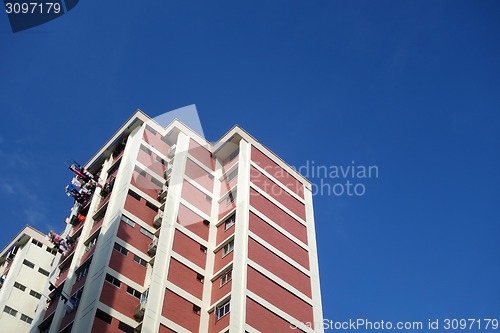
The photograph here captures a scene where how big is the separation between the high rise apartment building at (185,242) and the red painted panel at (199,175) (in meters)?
0.11

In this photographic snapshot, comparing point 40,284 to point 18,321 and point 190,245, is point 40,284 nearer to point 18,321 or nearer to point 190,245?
point 18,321

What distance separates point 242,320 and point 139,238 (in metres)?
8.53

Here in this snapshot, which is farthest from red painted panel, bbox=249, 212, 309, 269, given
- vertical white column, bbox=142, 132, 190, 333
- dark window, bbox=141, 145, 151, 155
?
dark window, bbox=141, 145, 151, 155

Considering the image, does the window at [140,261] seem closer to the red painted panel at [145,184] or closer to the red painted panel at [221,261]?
the red painted panel at [221,261]

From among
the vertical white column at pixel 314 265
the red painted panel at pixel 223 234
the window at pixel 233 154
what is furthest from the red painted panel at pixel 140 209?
the vertical white column at pixel 314 265

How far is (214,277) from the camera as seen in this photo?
34.9m

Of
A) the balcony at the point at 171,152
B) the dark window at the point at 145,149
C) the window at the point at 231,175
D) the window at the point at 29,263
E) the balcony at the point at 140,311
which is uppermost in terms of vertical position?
the balcony at the point at 171,152

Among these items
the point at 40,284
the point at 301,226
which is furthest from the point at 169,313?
the point at 40,284

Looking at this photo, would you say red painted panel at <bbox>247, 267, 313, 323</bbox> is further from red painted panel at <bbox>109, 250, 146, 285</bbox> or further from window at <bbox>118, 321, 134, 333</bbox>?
window at <bbox>118, 321, 134, 333</bbox>

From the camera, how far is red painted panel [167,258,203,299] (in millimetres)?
33156

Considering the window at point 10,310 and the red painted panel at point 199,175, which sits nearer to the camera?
the red painted panel at point 199,175

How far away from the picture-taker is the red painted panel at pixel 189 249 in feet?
116

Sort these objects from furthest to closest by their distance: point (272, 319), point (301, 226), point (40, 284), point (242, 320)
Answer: point (40, 284) → point (301, 226) → point (272, 319) → point (242, 320)

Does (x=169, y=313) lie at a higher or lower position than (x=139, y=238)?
lower
